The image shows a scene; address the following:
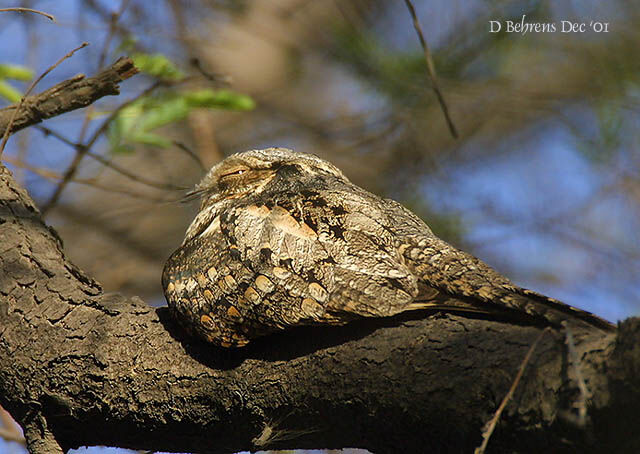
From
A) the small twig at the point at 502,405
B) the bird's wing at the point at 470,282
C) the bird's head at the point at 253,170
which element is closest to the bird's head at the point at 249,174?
the bird's head at the point at 253,170

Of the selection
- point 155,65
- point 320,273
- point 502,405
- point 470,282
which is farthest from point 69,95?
point 502,405

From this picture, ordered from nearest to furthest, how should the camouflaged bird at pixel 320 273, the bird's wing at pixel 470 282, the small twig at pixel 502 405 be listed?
the small twig at pixel 502 405 → the bird's wing at pixel 470 282 → the camouflaged bird at pixel 320 273

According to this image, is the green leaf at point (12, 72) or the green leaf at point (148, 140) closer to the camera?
the green leaf at point (12, 72)

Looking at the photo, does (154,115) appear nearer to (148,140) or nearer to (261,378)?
(148,140)

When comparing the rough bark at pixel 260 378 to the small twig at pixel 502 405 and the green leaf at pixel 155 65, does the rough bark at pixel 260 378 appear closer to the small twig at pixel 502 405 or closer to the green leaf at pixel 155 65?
the small twig at pixel 502 405

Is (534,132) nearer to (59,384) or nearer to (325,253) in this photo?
(325,253)

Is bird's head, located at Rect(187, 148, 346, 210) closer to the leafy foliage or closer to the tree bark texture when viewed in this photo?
the tree bark texture
